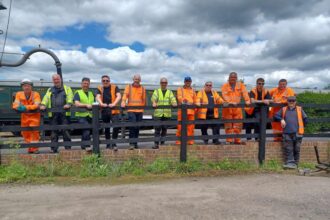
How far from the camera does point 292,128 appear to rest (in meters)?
7.34

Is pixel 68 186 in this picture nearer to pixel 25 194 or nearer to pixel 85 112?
pixel 25 194

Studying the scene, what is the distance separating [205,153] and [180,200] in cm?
250

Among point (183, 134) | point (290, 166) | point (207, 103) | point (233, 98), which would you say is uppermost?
point (233, 98)

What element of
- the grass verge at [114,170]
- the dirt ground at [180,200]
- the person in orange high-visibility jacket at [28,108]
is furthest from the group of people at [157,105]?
the dirt ground at [180,200]

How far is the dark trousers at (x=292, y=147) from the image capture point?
292 inches

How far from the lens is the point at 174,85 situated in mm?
21188

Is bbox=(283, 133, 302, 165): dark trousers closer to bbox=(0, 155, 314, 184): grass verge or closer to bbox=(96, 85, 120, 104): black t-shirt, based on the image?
bbox=(0, 155, 314, 184): grass verge

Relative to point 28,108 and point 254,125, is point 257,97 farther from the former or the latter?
point 28,108

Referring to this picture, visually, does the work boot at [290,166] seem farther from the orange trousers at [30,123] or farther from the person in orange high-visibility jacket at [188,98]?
the orange trousers at [30,123]

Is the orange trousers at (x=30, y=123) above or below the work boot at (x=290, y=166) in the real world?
above

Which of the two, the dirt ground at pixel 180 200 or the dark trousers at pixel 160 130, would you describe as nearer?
the dirt ground at pixel 180 200

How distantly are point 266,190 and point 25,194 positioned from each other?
408 cm

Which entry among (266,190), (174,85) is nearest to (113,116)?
(266,190)

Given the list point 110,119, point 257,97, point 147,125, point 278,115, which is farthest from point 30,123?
point 278,115
